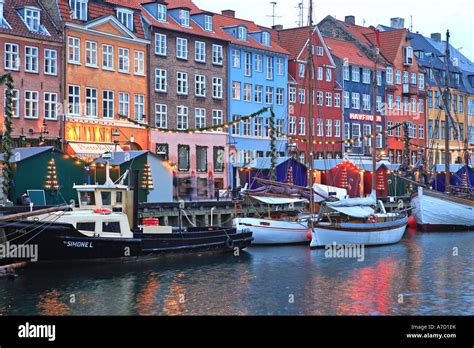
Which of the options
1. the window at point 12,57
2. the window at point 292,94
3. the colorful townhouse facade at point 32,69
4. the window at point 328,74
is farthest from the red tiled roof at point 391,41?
the window at point 12,57

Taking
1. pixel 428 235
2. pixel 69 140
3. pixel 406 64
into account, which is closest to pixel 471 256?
pixel 428 235

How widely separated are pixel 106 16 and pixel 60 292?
29392 millimetres

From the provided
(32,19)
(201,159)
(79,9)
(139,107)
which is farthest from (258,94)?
(32,19)

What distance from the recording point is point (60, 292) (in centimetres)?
2936

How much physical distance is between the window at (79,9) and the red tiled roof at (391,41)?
140 feet

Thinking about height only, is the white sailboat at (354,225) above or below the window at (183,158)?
below

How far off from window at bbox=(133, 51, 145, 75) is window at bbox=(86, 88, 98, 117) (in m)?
4.40

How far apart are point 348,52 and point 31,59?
135 ft

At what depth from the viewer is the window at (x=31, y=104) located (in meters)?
50.4

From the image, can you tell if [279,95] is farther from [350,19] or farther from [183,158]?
[350,19]

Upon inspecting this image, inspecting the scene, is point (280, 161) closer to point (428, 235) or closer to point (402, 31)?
point (428, 235)

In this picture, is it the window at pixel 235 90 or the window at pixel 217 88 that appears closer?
the window at pixel 217 88

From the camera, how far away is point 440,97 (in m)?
96.0

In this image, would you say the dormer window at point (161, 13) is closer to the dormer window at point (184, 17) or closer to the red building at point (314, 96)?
the dormer window at point (184, 17)
